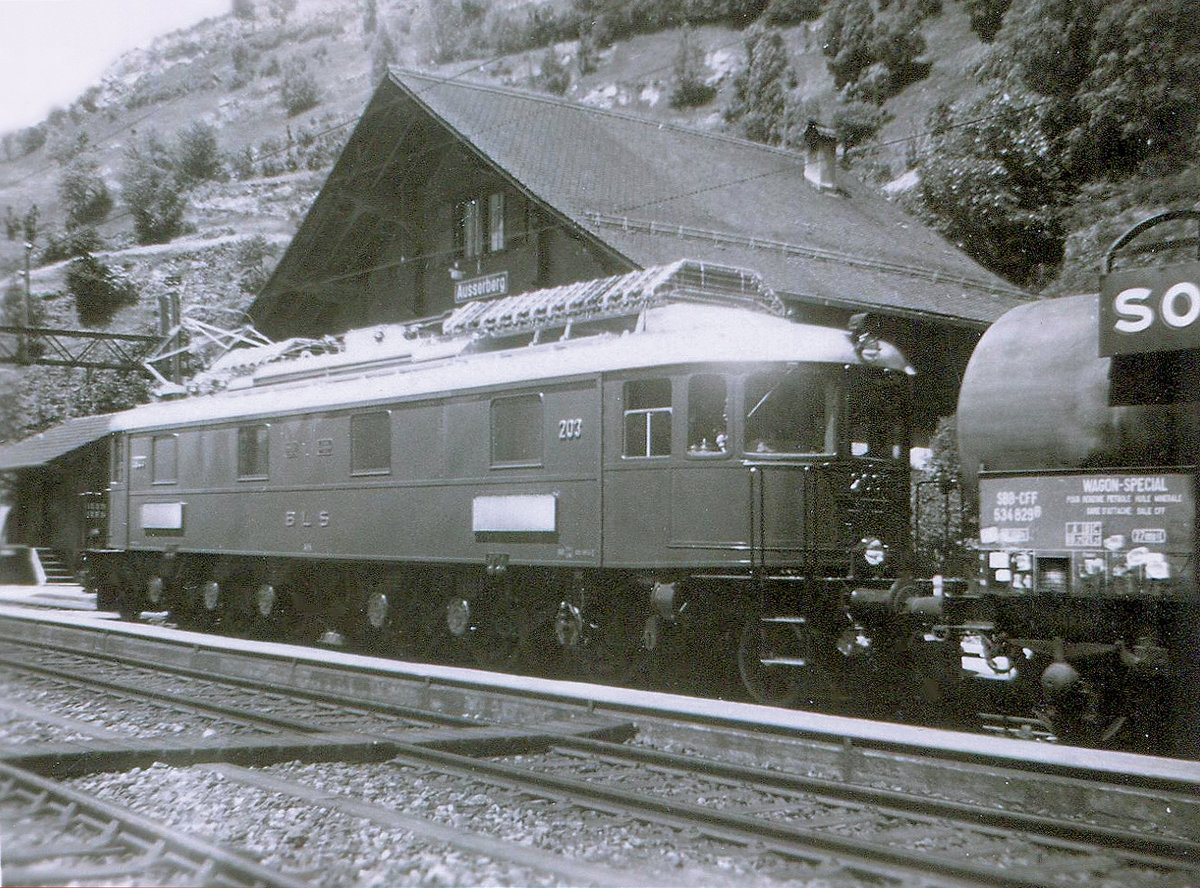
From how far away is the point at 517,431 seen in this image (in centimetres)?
1355

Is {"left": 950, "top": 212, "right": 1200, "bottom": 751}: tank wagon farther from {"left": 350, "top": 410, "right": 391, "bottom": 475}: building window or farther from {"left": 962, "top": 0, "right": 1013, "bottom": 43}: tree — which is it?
{"left": 962, "top": 0, "right": 1013, "bottom": 43}: tree

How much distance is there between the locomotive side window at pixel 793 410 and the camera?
1173 cm

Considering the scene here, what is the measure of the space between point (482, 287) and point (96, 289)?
10.4m

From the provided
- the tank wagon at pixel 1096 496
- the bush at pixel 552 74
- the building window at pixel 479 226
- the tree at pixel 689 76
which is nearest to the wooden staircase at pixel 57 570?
the building window at pixel 479 226

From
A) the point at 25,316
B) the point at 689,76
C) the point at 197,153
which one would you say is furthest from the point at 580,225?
the point at 25,316

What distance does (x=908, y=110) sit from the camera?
971 inches

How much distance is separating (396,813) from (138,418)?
1487 centimetres

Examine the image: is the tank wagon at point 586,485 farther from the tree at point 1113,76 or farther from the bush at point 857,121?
the bush at point 857,121

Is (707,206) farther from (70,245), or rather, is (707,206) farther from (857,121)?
(70,245)

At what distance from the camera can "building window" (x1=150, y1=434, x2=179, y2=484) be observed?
19.3m

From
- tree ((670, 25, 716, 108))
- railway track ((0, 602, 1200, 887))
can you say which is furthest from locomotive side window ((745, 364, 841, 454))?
tree ((670, 25, 716, 108))

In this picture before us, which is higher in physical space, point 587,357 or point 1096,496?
point 587,357

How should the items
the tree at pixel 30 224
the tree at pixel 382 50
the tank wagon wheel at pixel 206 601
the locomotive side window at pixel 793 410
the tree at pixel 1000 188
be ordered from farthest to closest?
the tree at pixel 1000 188, the tank wagon wheel at pixel 206 601, the tree at pixel 382 50, the locomotive side window at pixel 793 410, the tree at pixel 30 224

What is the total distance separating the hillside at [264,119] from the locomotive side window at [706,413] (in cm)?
493
